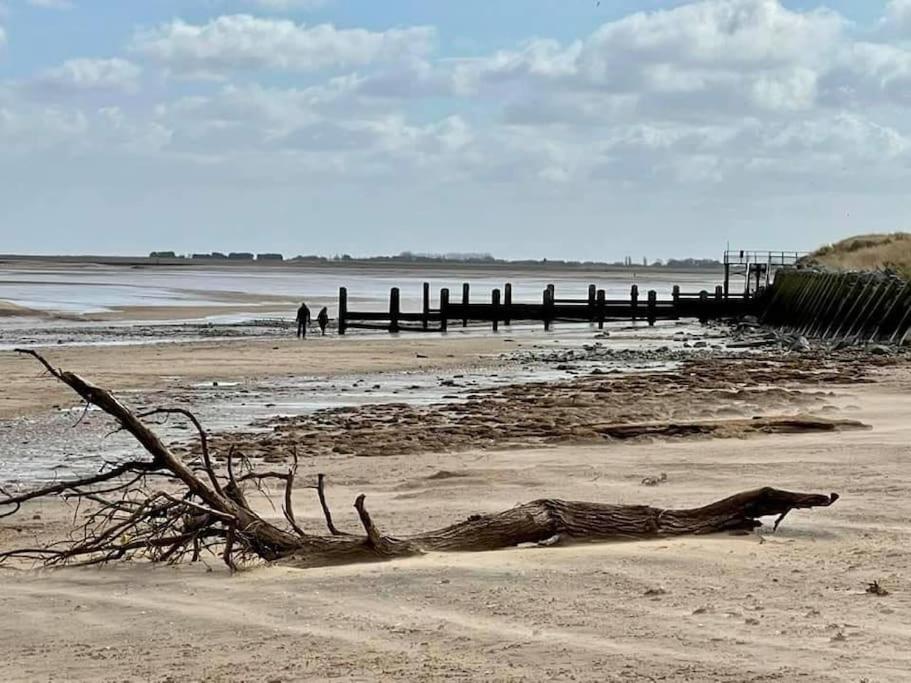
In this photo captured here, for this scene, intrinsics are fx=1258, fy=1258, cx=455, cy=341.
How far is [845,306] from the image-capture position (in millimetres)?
35562

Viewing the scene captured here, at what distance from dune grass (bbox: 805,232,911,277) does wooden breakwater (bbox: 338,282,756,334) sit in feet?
15.9

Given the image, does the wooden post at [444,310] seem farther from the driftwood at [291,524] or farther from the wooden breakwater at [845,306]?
the driftwood at [291,524]

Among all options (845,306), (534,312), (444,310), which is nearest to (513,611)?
(845,306)

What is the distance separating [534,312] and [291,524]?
132ft

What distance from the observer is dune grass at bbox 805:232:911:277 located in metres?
53.7

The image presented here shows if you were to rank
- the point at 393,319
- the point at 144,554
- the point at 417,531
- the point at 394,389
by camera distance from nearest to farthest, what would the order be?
the point at 144,554, the point at 417,531, the point at 394,389, the point at 393,319

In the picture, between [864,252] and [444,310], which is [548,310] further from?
Result: [864,252]

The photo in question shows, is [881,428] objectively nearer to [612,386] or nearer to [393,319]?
[612,386]

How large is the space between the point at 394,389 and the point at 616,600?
1500 centimetres

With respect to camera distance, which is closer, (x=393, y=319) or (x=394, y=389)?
(x=394, y=389)

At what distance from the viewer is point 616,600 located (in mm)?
6258

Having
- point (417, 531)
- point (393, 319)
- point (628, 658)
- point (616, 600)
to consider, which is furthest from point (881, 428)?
point (393, 319)

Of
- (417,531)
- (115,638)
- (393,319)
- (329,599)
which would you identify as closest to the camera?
(115,638)

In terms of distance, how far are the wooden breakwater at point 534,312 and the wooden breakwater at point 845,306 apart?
4174mm
